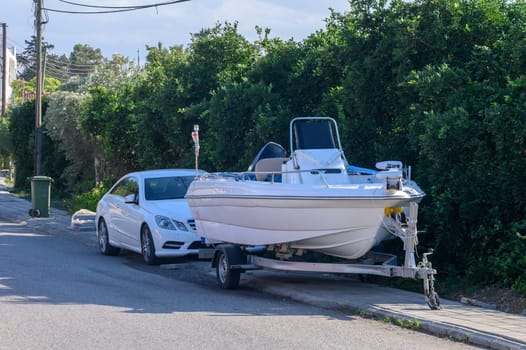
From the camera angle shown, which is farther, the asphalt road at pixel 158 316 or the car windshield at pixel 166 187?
the car windshield at pixel 166 187

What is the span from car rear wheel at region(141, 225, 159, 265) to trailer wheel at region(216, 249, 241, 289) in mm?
2893

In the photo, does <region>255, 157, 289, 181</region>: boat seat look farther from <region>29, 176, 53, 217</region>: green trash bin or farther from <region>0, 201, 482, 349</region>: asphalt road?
<region>29, 176, 53, 217</region>: green trash bin

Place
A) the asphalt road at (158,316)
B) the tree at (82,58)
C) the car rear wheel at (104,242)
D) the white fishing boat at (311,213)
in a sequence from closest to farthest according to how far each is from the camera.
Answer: the asphalt road at (158,316)
the white fishing boat at (311,213)
the car rear wheel at (104,242)
the tree at (82,58)

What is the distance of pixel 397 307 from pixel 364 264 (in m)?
1.11

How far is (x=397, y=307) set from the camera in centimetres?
998

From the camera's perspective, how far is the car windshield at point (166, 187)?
1584 cm

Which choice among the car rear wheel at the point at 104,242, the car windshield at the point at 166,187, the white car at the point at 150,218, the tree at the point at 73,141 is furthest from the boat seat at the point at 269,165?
the tree at the point at 73,141

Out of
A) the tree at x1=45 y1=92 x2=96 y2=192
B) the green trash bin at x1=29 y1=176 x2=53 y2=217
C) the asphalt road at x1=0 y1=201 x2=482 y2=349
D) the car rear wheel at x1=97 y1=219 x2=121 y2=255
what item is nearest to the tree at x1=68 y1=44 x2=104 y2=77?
the tree at x1=45 y1=92 x2=96 y2=192

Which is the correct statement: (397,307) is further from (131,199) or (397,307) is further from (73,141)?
(73,141)

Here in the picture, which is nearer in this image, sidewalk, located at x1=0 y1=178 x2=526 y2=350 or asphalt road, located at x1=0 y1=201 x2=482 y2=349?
asphalt road, located at x1=0 y1=201 x2=482 y2=349

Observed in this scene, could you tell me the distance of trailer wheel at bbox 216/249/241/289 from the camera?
38.9ft

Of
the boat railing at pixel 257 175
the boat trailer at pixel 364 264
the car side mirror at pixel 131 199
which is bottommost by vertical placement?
the boat trailer at pixel 364 264

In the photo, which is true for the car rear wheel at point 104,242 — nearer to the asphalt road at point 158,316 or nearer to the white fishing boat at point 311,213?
the asphalt road at point 158,316

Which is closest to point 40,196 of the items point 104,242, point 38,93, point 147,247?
point 38,93
